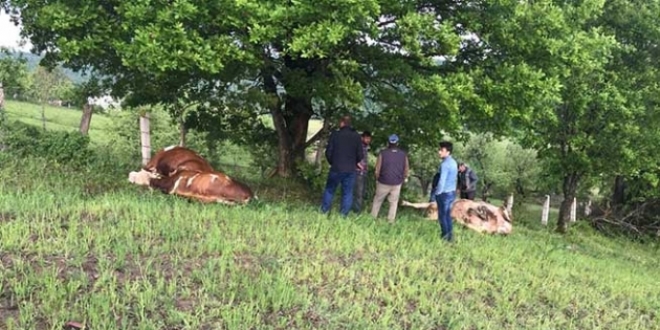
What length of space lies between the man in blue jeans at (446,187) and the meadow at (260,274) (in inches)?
17.9

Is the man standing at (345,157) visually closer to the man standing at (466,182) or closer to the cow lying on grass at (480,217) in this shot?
the cow lying on grass at (480,217)

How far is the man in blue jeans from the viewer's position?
1007cm

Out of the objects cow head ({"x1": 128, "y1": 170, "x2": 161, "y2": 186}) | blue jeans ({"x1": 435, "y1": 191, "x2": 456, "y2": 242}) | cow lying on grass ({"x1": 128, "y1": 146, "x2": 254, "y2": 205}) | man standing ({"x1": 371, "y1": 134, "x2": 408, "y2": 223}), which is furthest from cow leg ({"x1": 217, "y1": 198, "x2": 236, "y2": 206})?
blue jeans ({"x1": 435, "y1": 191, "x2": 456, "y2": 242})

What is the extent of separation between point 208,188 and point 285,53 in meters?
2.85

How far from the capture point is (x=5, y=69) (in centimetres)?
1681

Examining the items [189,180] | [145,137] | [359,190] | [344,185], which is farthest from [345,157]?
[145,137]

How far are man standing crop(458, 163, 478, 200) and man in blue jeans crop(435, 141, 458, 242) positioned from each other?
5449 millimetres

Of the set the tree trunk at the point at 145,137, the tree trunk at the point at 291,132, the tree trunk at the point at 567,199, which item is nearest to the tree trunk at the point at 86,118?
the tree trunk at the point at 145,137

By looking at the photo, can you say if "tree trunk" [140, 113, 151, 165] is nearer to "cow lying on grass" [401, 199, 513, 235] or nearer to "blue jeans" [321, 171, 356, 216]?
"blue jeans" [321, 171, 356, 216]

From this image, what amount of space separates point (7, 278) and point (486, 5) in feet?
33.0

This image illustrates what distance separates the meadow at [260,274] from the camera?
17.4 ft

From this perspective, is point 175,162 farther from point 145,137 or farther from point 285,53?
point 285,53

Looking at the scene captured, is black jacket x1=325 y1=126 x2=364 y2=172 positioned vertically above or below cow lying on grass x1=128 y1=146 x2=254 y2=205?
above

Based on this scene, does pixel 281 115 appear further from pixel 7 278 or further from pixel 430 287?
pixel 7 278
